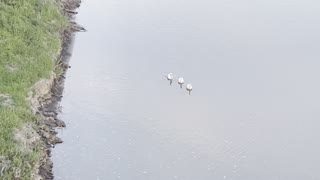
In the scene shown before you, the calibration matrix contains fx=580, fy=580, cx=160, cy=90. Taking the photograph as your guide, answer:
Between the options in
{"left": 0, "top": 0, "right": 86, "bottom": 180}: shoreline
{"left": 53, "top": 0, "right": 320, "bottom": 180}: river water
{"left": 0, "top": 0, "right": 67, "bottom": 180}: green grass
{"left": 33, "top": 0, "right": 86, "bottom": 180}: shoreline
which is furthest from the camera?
{"left": 53, "top": 0, "right": 320, "bottom": 180}: river water

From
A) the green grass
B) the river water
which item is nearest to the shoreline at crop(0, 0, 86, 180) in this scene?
the green grass

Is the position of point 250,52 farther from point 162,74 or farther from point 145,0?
point 145,0

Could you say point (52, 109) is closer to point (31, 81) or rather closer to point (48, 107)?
point (48, 107)

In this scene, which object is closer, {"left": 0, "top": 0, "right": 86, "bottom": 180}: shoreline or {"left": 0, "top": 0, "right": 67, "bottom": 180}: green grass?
{"left": 0, "top": 0, "right": 67, "bottom": 180}: green grass

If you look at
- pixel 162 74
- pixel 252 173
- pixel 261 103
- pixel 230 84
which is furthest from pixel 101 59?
pixel 252 173

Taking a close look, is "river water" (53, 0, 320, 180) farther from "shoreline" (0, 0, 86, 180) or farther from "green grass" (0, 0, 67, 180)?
"green grass" (0, 0, 67, 180)

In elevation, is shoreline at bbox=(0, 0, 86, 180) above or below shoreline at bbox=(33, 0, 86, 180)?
above

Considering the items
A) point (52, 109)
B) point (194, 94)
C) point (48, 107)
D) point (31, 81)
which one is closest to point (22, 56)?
point (31, 81)

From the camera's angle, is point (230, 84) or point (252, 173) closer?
point (252, 173)
